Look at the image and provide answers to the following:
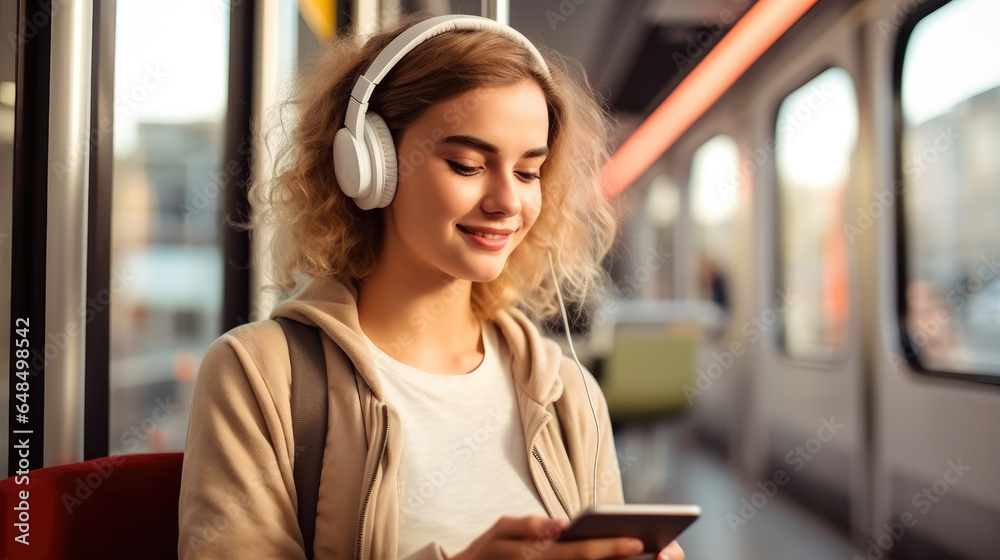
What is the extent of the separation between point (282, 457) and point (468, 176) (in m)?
0.49

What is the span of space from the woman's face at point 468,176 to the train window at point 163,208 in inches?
26.7

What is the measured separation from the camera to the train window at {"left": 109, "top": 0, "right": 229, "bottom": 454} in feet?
4.82

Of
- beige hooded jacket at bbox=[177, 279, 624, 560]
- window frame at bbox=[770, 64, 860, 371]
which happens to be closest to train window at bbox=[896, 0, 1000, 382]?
window frame at bbox=[770, 64, 860, 371]

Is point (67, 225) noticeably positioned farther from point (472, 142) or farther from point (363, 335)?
point (472, 142)

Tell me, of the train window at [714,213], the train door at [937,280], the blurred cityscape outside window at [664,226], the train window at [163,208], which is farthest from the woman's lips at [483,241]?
the blurred cityscape outside window at [664,226]

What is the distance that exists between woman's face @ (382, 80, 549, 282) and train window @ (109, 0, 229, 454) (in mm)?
679

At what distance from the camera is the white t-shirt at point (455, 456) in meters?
1.07

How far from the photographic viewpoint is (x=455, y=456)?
113 cm

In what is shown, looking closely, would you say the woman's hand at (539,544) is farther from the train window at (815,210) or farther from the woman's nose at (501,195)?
the train window at (815,210)

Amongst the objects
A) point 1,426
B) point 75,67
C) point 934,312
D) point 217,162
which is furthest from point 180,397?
point 934,312

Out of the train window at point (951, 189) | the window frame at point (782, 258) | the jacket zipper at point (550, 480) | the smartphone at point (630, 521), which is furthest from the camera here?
the window frame at point (782, 258)

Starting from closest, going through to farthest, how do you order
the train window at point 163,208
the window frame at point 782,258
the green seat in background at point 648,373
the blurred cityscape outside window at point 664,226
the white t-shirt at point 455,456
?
the white t-shirt at point 455,456, the train window at point 163,208, the window frame at point 782,258, the green seat in background at point 648,373, the blurred cityscape outside window at point 664,226

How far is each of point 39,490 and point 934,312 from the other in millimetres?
3367

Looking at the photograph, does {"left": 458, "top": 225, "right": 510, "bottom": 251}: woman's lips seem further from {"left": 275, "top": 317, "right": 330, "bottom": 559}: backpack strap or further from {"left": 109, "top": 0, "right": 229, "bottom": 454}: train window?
{"left": 109, "top": 0, "right": 229, "bottom": 454}: train window
